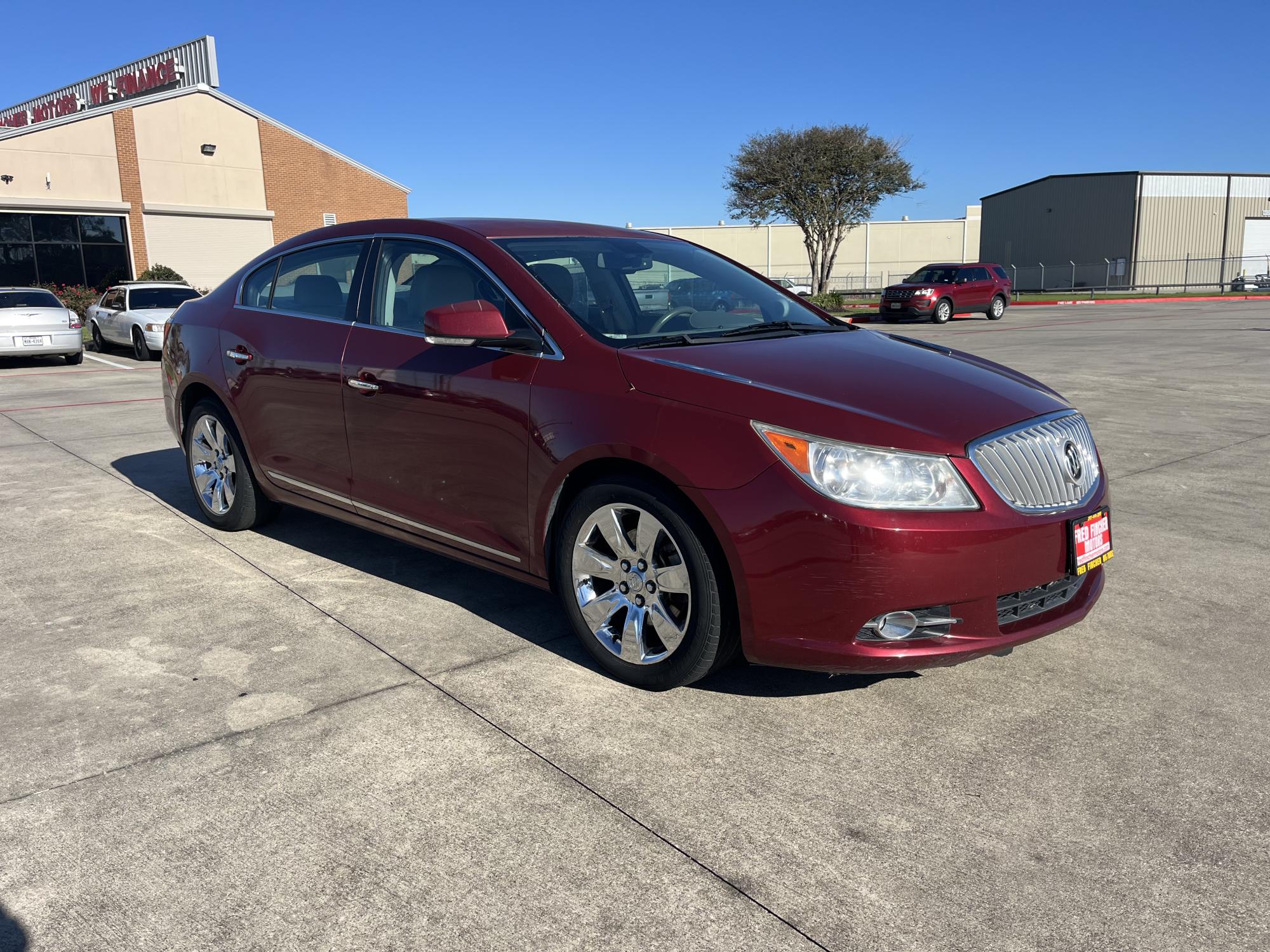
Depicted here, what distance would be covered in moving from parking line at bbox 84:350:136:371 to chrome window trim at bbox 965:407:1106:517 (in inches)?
643

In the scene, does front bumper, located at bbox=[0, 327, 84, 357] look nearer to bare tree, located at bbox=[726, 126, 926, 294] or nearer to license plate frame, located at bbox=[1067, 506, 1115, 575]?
license plate frame, located at bbox=[1067, 506, 1115, 575]

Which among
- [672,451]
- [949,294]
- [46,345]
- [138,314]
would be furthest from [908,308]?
[672,451]

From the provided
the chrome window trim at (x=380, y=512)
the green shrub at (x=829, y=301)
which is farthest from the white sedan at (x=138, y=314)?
the green shrub at (x=829, y=301)

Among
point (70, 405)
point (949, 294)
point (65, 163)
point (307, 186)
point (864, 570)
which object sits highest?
point (65, 163)

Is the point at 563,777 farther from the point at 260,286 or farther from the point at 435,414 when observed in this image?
the point at 260,286

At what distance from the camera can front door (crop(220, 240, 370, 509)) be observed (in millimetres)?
4691

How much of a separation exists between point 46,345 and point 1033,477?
1746 centimetres

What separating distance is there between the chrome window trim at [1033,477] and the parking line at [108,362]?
1633 centimetres

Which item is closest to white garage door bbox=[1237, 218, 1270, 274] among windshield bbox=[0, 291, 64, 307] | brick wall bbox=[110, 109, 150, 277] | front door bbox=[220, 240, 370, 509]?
brick wall bbox=[110, 109, 150, 277]

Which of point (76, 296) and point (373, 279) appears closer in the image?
point (373, 279)

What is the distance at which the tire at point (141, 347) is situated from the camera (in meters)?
18.0

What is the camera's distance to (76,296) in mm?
30719

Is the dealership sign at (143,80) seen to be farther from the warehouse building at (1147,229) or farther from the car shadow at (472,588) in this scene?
the warehouse building at (1147,229)

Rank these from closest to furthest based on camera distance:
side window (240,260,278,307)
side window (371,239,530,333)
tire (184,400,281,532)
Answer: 1. side window (371,239,530,333)
2. side window (240,260,278,307)
3. tire (184,400,281,532)
